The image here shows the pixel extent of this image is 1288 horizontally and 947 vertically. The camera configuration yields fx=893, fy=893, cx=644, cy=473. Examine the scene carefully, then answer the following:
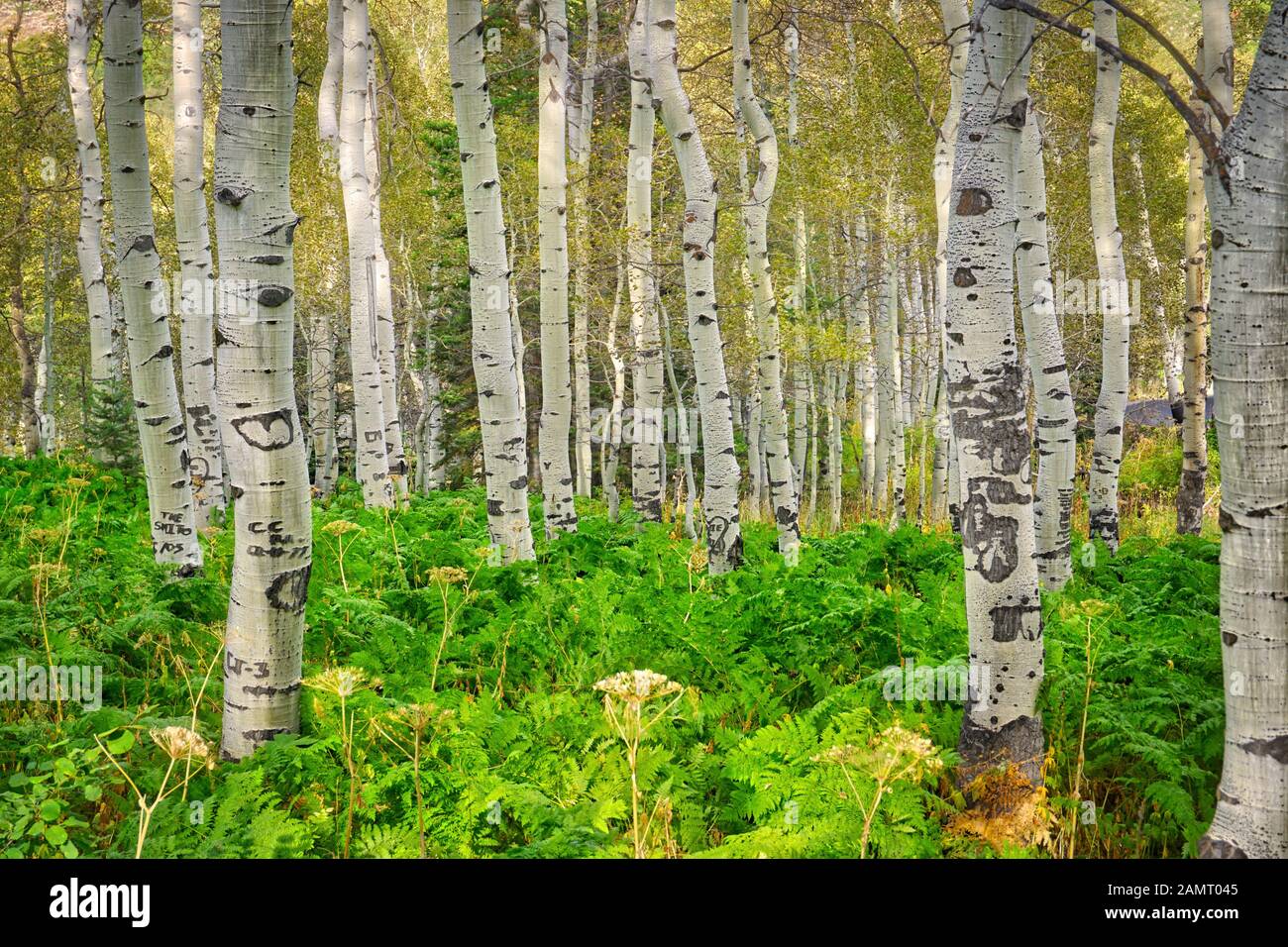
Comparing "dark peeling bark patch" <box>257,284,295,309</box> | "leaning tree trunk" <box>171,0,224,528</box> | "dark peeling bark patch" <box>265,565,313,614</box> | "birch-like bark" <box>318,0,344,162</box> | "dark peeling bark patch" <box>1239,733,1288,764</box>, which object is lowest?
"dark peeling bark patch" <box>1239,733,1288,764</box>

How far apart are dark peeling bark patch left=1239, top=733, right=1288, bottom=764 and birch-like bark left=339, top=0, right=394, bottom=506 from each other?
9.52 m

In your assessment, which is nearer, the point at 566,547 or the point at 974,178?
the point at 974,178

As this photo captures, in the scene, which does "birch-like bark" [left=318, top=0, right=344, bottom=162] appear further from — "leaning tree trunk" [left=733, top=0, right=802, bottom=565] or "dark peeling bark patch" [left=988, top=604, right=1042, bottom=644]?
"dark peeling bark patch" [left=988, top=604, right=1042, bottom=644]

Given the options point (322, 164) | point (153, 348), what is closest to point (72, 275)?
point (322, 164)

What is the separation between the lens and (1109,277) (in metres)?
8.88

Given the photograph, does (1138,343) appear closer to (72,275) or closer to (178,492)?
(178,492)

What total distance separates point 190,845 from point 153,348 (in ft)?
15.4

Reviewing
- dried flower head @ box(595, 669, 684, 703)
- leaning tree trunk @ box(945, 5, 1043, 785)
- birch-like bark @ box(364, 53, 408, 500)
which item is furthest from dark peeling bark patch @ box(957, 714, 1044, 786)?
birch-like bark @ box(364, 53, 408, 500)

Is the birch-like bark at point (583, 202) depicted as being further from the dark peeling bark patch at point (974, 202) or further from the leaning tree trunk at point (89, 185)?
the dark peeling bark patch at point (974, 202)

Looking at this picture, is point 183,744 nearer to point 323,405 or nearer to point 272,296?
point 272,296

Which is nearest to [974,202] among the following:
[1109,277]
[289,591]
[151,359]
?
[289,591]

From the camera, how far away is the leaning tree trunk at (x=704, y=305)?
298 inches

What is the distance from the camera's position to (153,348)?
657 cm

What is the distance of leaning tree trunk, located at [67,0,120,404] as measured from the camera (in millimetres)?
11203
